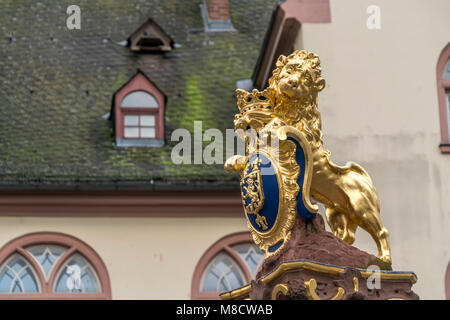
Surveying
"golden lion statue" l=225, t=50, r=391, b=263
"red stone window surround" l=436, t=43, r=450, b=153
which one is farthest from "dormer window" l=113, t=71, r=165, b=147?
"golden lion statue" l=225, t=50, r=391, b=263

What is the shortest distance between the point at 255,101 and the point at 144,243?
1069 cm

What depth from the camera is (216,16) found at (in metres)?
25.0

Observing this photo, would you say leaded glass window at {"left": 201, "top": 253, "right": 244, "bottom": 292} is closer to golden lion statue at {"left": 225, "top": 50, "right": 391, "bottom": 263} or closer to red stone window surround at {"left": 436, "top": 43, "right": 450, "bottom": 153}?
red stone window surround at {"left": 436, "top": 43, "right": 450, "bottom": 153}

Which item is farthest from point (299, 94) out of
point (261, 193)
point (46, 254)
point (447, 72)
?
point (46, 254)

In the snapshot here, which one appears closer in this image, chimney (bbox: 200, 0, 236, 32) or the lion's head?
the lion's head

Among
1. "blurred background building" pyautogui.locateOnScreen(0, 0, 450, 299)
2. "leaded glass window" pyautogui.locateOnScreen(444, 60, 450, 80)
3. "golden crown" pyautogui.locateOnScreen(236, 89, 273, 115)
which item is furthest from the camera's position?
"leaded glass window" pyautogui.locateOnScreen(444, 60, 450, 80)

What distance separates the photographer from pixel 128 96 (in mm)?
22203

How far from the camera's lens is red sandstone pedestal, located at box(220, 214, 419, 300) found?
9406 millimetres

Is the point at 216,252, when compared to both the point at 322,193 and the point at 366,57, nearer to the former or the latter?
the point at 366,57

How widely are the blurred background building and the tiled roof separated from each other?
34 mm

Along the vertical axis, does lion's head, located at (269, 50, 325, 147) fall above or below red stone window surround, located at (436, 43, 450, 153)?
below

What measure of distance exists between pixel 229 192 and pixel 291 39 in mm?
2751

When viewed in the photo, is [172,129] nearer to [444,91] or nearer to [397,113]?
[397,113]
